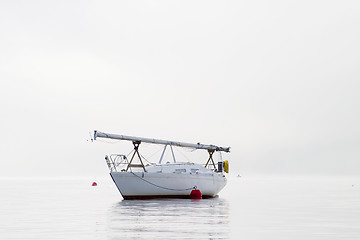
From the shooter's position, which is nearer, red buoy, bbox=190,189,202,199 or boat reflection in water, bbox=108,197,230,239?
boat reflection in water, bbox=108,197,230,239

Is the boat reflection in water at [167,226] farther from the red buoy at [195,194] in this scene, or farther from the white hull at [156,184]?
the red buoy at [195,194]

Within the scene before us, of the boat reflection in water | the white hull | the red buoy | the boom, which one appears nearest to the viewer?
the boat reflection in water

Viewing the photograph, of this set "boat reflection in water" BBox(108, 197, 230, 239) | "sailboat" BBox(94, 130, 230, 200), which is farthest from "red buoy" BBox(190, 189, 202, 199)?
"boat reflection in water" BBox(108, 197, 230, 239)

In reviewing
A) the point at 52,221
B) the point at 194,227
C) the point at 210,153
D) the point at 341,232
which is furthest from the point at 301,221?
the point at 210,153

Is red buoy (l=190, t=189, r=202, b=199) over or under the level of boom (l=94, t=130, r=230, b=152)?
under

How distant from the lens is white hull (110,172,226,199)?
2231 inches

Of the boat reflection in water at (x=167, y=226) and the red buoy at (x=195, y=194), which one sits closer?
the boat reflection in water at (x=167, y=226)

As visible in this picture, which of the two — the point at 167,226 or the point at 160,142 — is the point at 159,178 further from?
the point at 167,226

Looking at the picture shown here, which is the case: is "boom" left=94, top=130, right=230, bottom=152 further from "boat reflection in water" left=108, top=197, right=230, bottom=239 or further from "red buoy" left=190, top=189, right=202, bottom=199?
"boat reflection in water" left=108, top=197, right=230, bottom=239

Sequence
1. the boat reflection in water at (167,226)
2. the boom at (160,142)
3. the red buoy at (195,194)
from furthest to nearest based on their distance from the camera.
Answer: the red buoy at (195,194)
the boom at (160,142)
the boat reflection in water at (167,226)

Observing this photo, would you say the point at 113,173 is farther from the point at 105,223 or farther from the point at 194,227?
the point at 194,227

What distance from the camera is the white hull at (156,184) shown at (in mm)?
56656

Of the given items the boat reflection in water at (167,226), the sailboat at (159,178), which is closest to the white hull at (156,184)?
the sailboat at (159,178)

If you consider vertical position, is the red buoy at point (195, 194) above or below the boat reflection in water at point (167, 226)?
above
